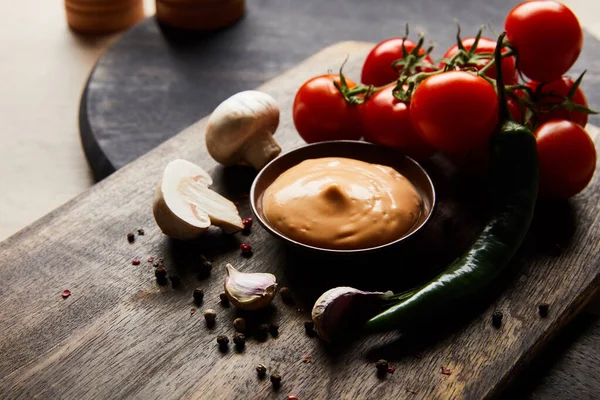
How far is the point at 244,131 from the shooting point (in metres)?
1.89

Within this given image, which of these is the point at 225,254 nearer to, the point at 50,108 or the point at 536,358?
the point at 536,358

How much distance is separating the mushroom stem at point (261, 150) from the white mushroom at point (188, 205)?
17 cm

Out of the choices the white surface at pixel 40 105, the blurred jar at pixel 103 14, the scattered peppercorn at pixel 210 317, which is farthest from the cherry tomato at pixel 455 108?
the blurred jar at pixel 103 14

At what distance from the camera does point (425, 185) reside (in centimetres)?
175

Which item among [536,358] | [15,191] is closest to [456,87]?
[536,358]

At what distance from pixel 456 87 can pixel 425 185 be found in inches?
9.6

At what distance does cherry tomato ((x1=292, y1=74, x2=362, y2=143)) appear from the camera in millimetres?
1942

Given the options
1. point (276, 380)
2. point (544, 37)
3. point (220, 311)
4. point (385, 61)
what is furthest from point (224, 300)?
point (544, 37)

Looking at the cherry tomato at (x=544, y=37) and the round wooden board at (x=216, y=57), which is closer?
the cherry tomato at (x=544, y=37)

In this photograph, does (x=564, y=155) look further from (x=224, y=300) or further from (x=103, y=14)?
(x=103, y=14)

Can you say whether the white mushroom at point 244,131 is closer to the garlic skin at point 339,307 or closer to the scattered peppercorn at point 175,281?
the scattered peppercorn at point 175,281

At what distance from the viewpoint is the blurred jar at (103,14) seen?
10.9 feet

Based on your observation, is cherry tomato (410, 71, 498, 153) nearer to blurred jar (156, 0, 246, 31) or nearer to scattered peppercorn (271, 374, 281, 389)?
scattered peppercorn (271, 374, 281, 389)

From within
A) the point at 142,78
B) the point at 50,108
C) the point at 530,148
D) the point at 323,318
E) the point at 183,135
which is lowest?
the point at 50,108
